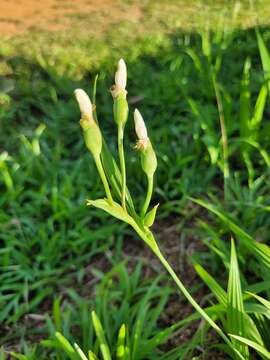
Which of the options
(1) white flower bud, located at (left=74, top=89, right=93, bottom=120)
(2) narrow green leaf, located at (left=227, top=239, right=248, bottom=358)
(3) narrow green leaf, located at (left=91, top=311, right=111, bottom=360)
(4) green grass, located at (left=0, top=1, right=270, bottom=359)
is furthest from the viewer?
(4) green grass, located at (left=0, top=1, right=270, bottom=359)

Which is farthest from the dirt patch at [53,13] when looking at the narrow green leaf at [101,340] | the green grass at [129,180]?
the narrow green leaf at [101,340]

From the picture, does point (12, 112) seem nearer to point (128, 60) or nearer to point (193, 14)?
point (128, 60)

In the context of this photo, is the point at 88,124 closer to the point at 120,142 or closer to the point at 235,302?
the point at 120,142

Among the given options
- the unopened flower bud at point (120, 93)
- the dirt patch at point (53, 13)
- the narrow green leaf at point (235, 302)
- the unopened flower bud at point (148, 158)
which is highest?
the unopened flower bud at point (120, 93)

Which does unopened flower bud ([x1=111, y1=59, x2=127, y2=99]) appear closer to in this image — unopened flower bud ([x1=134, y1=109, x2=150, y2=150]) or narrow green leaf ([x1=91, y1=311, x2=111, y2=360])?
unopened flower bud ([x1=134, y1=109, x2=150, y2=150])

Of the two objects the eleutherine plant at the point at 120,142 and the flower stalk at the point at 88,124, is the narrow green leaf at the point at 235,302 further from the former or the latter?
the flower stalk at the point at 88,124

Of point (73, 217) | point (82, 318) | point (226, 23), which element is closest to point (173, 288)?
point (82, 318)

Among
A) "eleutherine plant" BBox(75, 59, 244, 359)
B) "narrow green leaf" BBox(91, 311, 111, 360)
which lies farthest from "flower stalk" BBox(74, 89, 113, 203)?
"narrow green leaf" BBox(91, 311, 111, 360)

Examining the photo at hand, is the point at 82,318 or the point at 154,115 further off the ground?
the point at 154,115
